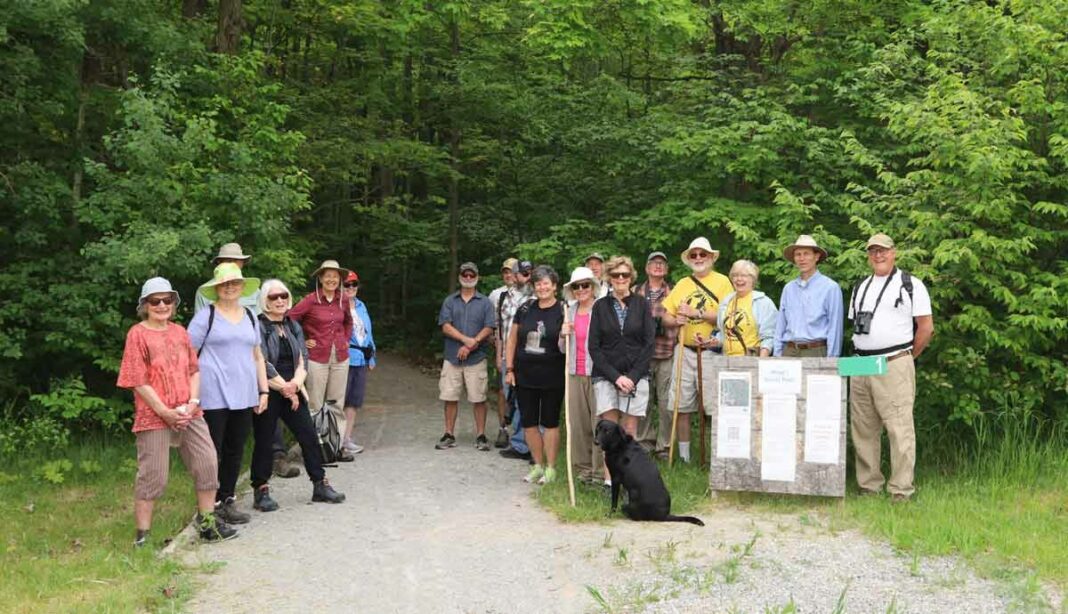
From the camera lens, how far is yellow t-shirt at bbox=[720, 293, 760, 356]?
755cm

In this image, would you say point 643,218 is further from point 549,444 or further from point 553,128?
point 549,444

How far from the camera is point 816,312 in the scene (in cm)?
710

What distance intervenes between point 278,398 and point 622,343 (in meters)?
2.69

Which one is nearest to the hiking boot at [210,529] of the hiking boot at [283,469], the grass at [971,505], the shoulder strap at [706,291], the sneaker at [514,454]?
the hiking boot at [283,469]

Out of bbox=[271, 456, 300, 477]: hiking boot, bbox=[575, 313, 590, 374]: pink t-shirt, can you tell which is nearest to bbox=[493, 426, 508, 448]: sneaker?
bbox=[271, 456, 300, 477]: hiking boot

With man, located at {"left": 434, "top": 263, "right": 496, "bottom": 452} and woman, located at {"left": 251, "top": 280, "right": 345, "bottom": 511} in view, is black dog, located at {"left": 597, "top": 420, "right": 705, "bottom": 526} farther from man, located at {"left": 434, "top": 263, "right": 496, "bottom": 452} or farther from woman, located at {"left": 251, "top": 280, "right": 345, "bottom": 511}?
man, located at {"left": 434, "top": 263, "right": 496, "bottom": 452}

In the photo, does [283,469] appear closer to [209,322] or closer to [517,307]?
[209,322]

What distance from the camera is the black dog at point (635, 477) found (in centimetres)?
627

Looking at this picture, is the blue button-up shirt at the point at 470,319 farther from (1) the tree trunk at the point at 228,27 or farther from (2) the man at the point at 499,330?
(1) the tree trunk at the point at 228,27

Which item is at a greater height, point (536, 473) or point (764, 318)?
point (764, 318)

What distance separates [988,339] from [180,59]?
30.1 ft

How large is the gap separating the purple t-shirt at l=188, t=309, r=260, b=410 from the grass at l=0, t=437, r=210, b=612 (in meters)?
1.03

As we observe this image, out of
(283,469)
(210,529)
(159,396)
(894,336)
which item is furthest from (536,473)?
(159,396)

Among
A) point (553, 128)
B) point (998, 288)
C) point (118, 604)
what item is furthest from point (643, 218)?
point (118, 604)
